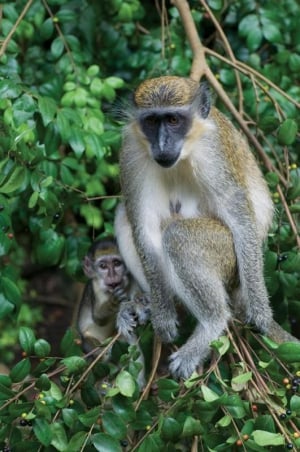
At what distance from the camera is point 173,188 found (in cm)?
617

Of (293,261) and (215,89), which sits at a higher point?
(215,89)

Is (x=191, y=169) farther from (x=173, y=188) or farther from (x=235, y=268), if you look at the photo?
(x=235, y=268)

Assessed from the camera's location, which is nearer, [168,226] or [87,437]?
[87,437]

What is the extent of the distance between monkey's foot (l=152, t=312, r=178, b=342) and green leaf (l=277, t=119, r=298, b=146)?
1497 millimetres

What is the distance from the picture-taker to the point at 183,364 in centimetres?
571

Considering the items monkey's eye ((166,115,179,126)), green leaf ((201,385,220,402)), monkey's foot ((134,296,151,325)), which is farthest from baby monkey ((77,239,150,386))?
green leaf ((201,385,220,402))

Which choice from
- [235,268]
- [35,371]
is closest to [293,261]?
[235,268]

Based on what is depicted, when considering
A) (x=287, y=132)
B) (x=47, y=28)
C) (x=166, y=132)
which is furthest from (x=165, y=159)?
(x=47, y=28)

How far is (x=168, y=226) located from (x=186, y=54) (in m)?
2.22

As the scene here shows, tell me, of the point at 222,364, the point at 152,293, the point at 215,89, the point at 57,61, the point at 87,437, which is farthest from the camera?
the point at 57,61

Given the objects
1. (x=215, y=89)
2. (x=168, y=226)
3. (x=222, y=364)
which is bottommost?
(x=222, y=364)

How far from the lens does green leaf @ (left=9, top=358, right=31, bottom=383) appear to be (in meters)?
5.05

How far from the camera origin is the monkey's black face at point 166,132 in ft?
18.6

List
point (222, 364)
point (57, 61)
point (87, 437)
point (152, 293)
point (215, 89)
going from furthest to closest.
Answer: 1. point (57, 61)
2. point (215, 89)
3. point (152, 293)
4. point (222, 364)
5. point (87, 437)
